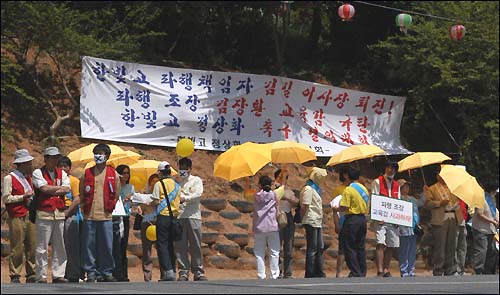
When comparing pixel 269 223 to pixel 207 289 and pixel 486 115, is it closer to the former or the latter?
pixel 207 289

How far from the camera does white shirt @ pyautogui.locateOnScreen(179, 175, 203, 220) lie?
1448 cm

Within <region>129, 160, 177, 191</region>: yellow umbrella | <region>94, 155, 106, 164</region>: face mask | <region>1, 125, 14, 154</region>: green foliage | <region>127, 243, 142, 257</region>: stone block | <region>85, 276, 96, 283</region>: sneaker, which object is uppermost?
<region>1, 125, 14, 154</region>: green foliage

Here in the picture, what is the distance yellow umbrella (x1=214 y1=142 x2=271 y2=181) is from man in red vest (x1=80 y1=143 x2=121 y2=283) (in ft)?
11.0

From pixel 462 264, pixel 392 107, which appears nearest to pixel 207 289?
pixel 462 264

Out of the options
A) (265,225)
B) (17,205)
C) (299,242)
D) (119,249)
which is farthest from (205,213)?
(17,205)

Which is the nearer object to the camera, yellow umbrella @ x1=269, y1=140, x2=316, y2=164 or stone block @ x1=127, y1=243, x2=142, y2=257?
yellow umbrella @ x1=269, y1=140, x2=316, y2=164

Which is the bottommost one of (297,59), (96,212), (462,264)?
(462,264)

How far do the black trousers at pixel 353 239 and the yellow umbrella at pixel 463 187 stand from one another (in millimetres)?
1854

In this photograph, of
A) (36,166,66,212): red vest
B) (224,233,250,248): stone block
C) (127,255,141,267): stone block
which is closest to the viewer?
(36,166,66,212): red vest

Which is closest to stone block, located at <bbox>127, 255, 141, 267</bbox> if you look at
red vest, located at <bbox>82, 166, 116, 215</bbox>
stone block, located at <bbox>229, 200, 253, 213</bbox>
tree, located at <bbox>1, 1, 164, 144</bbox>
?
stone block, located at <bbox>229, 200, 253, 213</bbox>

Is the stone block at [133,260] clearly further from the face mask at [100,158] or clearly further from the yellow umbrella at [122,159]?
the face mask at [100,158]

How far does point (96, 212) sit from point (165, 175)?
4.93ft

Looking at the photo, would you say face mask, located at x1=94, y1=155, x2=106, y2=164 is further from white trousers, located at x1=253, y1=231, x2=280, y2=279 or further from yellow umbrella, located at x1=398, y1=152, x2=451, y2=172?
yellow umbrella, located at x1=398, y1=152, x2=451, y2=172

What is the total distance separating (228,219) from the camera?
71.9 feet
